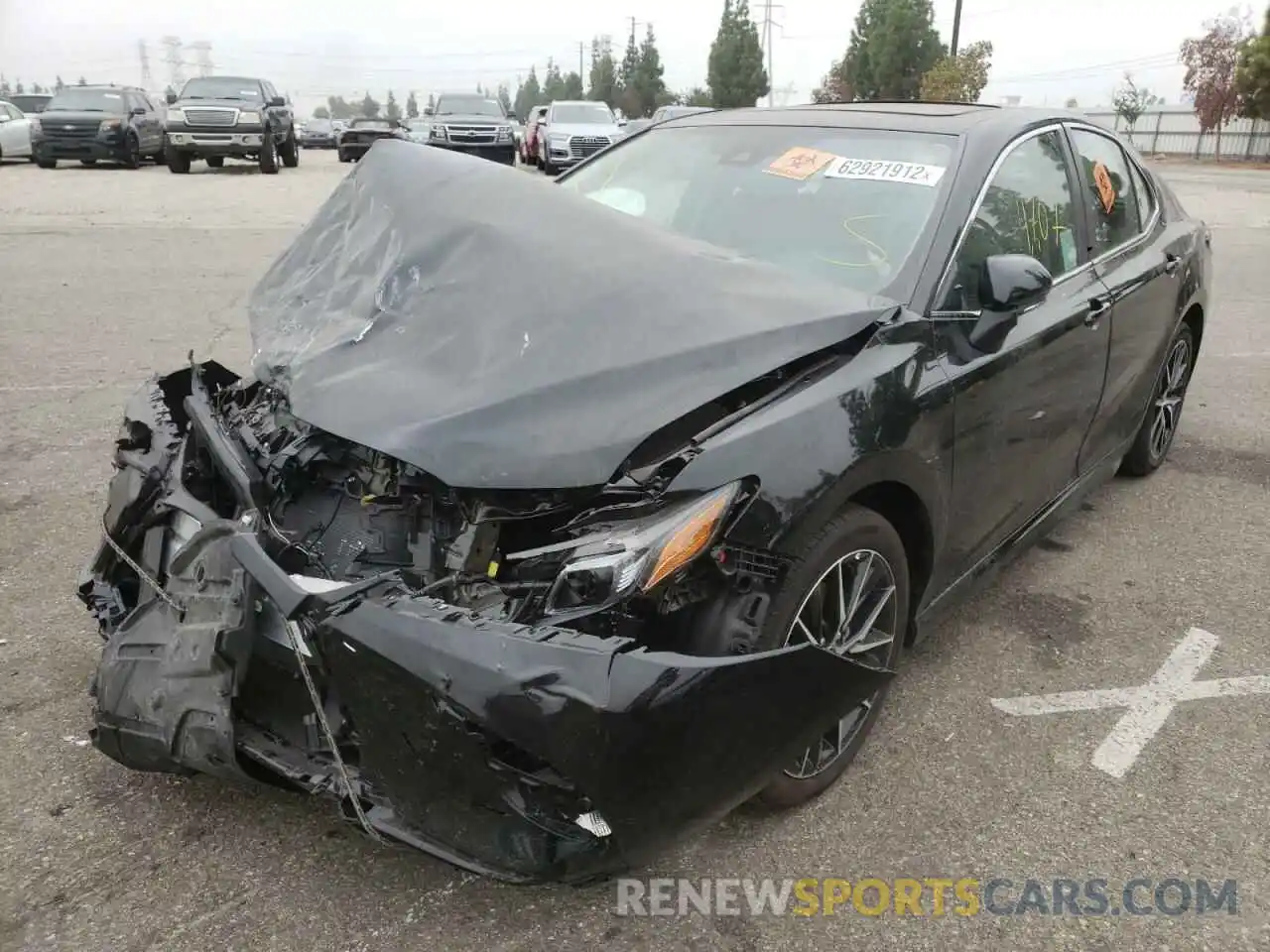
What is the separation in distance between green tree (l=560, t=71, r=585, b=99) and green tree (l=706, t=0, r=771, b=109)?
117 feet

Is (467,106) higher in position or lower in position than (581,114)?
higher

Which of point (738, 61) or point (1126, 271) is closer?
point (1126, 271)

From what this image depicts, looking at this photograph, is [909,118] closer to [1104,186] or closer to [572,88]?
[1104,186]

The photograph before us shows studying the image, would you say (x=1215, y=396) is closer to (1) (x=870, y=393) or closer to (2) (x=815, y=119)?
(2) (x=815, y=119)

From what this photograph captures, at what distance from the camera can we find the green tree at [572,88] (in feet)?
350

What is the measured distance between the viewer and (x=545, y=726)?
1.75 meters

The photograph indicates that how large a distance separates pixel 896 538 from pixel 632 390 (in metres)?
0.84

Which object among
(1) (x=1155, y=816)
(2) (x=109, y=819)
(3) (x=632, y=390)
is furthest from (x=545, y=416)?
(1) (x=1155, y=816)

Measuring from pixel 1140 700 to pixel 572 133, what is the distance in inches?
894

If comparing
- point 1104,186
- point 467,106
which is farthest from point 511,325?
point 467,106

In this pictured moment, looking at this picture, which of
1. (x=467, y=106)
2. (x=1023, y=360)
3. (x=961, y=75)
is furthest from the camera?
(x=961, y=75)

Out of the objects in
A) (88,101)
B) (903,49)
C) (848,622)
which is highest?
(903,49)

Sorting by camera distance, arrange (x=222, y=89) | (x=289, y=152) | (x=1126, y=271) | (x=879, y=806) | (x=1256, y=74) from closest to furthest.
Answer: (x=879, y=806), (x=1126, y=271), (x=222, y=89), (x=289, y=152), (x=1256, y=74)

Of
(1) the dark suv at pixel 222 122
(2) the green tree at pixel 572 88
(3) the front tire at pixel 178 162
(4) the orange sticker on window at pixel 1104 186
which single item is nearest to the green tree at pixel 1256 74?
(1) the dark suv at pixel 222 122
